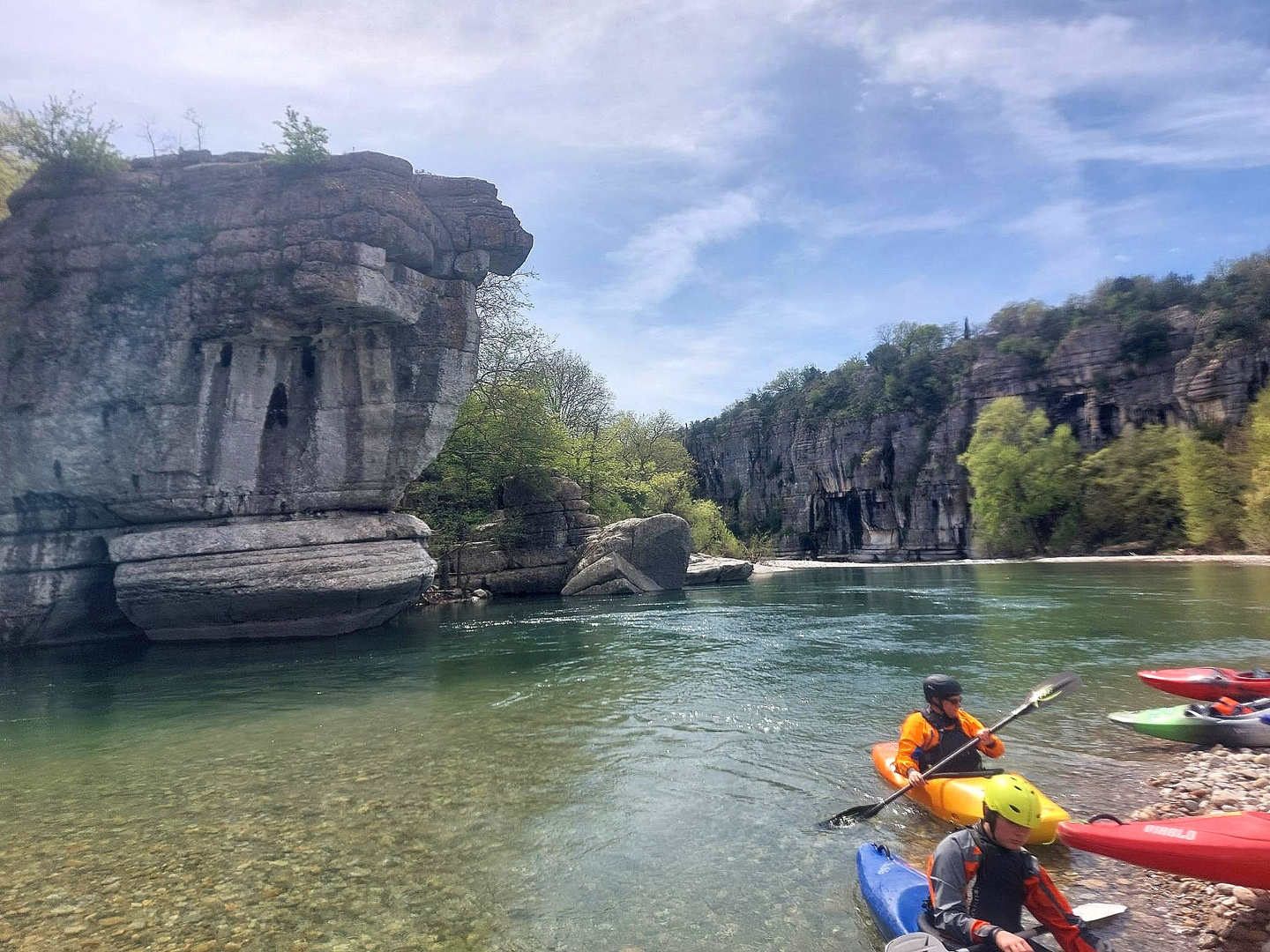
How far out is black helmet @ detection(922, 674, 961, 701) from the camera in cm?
572

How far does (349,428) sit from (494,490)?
9.71 metres

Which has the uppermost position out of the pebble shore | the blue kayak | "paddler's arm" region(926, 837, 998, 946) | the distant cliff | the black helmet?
the distant cliff

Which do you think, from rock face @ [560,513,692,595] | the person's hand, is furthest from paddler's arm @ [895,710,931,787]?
rock face @ [560,513,692,595]

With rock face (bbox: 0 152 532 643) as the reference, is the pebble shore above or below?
below

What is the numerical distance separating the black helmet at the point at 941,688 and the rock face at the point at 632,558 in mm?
20429

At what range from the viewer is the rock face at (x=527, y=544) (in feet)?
86.5

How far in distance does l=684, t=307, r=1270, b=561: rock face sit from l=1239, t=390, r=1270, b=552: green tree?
370 centimetres

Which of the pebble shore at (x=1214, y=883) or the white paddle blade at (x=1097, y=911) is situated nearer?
the pebble shore at (x=1214, y=883)

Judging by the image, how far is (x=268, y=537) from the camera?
53.3ft

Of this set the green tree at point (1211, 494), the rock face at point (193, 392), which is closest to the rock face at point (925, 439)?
the green tree at point (1211, 494)

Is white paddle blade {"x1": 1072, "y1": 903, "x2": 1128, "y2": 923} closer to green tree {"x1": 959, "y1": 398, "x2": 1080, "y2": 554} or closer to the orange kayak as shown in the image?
the orange kayak

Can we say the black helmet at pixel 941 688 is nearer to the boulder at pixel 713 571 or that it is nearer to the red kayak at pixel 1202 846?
the red kayak at pixel 1202 846

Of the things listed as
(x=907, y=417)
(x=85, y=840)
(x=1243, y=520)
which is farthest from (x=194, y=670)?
(x=907, y=417)

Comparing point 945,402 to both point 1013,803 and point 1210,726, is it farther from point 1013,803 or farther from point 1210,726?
point 1013,803
